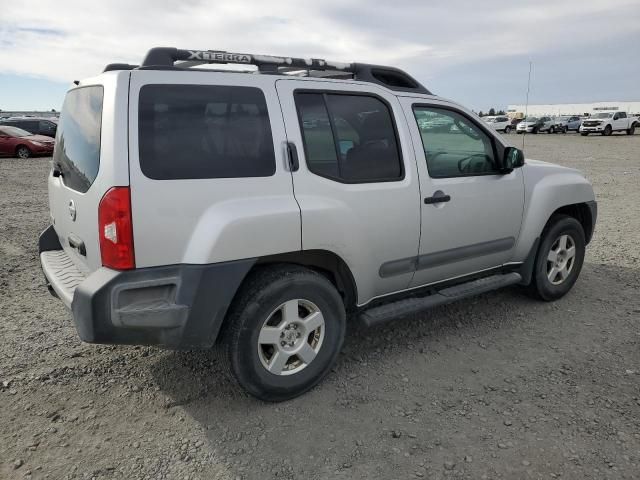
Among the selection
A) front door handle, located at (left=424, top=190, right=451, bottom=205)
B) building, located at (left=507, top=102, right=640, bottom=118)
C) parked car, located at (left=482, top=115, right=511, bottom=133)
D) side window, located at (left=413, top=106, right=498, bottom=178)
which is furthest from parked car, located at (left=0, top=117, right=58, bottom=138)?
building, located at (left=507, top=102, right=640, bottom=118)

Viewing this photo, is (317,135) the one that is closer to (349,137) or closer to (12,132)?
(349,137)

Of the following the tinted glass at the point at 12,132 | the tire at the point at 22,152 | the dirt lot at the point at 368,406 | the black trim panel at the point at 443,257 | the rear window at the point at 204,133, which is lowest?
the dirt lot at the point at 368,406

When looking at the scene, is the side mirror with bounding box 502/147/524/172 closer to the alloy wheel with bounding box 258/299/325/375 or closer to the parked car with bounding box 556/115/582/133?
the alloy wheel with bounding box 258/299/325/375

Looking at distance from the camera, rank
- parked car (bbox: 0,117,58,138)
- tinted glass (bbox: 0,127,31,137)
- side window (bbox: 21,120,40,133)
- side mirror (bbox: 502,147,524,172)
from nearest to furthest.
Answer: side mirror (bbox: 502,147,524,172) → tinted glass (bbox: 0,127,31,137) → parked car (bbox: 0,117,58,138) → side window (bbox: 21,120,40,133)

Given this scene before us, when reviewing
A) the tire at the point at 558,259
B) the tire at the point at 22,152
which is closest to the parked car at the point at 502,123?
the tire at the point at 22,152

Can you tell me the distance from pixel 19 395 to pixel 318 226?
2.11 meters

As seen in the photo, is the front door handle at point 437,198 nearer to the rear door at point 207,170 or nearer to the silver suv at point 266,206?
the silver suv at point 266,206

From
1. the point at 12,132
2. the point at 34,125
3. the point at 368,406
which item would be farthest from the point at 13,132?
the point at 368,406

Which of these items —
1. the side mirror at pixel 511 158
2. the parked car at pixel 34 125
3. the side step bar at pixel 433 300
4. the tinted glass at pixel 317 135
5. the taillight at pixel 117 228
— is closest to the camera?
the taillight at pixel 117 228

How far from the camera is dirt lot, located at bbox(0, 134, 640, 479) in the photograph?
2.60 metres

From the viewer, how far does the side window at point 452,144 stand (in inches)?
145

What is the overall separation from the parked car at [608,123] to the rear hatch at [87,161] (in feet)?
131

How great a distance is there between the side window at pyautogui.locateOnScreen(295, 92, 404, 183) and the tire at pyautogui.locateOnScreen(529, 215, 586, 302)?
187cm

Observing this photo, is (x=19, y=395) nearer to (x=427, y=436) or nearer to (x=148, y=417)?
(x=148, y=417)
